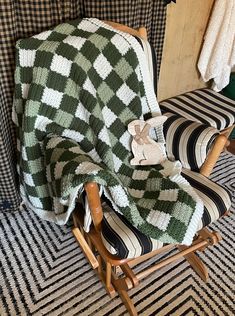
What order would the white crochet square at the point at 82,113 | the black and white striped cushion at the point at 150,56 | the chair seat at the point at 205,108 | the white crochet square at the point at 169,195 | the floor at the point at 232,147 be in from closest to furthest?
the white crochet square at the point at 169,195 < the white crochet square at the point at 82,113 < the black and white striped cushion at the point at 150,56 < the chair seat at the point at 205,108 < the floor at the point at 232,147

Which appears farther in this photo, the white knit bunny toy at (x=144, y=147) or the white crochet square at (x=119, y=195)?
the white knit bunny toy at (x=144, y=147)

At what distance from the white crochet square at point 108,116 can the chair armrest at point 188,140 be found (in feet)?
0.85

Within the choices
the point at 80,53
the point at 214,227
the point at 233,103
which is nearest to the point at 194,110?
the point at 233,103

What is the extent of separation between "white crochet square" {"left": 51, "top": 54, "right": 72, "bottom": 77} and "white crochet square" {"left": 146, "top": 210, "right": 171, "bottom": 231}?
59 cm

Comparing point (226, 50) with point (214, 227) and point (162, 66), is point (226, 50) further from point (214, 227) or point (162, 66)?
point (214, 227)

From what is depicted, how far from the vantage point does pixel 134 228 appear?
39.7 inches

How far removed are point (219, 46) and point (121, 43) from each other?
0.78 metres

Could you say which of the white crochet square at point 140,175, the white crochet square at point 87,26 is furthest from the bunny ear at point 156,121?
the white crochet square at point 87,26

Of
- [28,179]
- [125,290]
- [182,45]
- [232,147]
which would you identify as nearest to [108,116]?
[28,179]

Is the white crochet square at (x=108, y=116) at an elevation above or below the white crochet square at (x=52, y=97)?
Result: below

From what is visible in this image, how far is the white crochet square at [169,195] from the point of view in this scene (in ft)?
3.42

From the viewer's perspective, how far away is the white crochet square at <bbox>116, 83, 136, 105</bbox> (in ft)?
3.93

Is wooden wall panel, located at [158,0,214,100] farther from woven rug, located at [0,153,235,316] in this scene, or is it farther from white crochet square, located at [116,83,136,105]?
woven rug, located at [0,153,235,316]

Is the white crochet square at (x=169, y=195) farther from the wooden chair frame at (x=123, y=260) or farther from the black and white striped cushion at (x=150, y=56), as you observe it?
the black and white striped cushion at (x=150, y=56)
